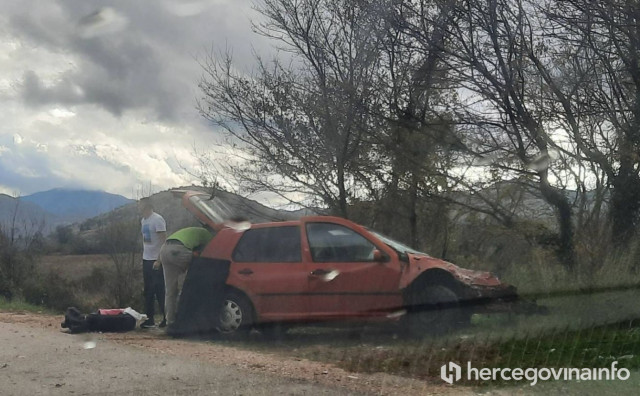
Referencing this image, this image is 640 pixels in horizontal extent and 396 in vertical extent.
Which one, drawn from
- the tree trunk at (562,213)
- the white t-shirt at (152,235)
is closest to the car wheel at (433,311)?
the white t-shirt at (152,235)

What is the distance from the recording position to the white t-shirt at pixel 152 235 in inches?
470

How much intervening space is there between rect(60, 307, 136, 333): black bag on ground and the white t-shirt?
3.45 ft

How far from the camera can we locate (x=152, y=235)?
11961 millimetres

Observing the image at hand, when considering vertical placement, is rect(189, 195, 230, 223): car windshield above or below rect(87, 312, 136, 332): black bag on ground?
above

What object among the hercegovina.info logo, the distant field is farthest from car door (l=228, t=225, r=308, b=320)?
the distant field

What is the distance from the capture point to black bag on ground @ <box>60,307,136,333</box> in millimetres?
10758

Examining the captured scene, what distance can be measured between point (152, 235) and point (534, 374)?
660cm

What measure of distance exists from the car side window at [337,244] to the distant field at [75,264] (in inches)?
510

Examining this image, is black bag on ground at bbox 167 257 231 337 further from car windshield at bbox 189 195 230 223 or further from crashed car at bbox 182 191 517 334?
car windshield at bbox 189 195 230 223

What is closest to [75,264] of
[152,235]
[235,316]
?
[152,235]

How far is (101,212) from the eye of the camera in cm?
2458

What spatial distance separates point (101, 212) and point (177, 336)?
14.9 metres

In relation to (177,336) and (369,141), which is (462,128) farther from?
(177,336)

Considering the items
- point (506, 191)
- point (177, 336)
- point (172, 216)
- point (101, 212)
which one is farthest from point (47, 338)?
point (101, 212)
